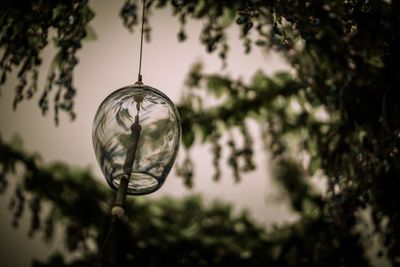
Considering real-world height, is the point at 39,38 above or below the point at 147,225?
above

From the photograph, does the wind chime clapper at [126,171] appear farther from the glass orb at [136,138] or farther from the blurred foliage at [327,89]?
the blurred foliage at [327,89]

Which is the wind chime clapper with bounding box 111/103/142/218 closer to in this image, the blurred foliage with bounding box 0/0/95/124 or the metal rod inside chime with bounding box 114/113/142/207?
the metal rod inside chime with bounding box 114/113/142/207

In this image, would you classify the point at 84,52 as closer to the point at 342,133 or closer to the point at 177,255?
the point at 177,255

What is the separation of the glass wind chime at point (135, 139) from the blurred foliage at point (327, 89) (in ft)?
1.98

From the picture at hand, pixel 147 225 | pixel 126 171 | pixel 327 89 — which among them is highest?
pixel 327 89

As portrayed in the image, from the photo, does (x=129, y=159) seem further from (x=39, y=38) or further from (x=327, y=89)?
(x=327, y=89)

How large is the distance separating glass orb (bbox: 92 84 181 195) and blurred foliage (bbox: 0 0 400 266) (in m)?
0.60

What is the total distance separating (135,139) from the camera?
1.22 meters

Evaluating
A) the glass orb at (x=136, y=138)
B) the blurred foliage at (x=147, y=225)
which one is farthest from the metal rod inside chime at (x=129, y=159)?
the blurred foliage at (x=147, y=225)

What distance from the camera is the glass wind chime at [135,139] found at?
122 centimetres

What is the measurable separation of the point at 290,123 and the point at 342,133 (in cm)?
113

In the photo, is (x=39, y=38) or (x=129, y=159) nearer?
(x=129, y=159)

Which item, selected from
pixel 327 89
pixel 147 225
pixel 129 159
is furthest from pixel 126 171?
pixel 147 225

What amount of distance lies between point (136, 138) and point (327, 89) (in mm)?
1196
